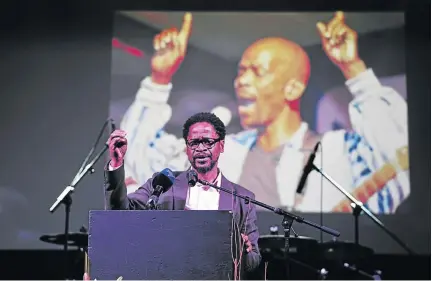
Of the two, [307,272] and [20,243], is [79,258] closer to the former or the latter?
[20,243]

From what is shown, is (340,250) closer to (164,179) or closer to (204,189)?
(204,189)

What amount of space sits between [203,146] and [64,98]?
119 inches

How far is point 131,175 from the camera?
5.80m

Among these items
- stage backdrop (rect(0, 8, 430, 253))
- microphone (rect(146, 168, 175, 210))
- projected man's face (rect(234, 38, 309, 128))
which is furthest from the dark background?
microphone (rect(146, 168, 175, 210))

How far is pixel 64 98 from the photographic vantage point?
19.7ft

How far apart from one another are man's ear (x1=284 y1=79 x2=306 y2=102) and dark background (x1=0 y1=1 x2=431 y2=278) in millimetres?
711

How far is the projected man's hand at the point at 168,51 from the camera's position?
5.99 m

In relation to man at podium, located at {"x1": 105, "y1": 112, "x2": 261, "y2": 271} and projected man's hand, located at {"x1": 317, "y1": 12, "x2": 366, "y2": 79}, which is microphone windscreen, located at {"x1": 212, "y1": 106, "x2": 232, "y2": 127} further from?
man at podium, located at {"x1": 105, "y1": 112, "x2": 261, "y2": 271}

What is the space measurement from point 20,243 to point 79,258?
490 mm

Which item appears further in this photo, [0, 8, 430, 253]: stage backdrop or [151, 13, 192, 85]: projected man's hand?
[151, 13, 192, 85]: projected man's hand

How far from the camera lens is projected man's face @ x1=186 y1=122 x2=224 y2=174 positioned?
324 centimetres

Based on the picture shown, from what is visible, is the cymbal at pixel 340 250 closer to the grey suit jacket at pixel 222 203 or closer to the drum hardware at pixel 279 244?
the drum hardware at pixel 279 244

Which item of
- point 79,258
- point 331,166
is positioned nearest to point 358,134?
point 331,166

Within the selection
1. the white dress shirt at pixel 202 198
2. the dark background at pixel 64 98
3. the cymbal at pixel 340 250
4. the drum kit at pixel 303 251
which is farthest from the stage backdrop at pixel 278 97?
the white dress shirt at pixel 202 198
